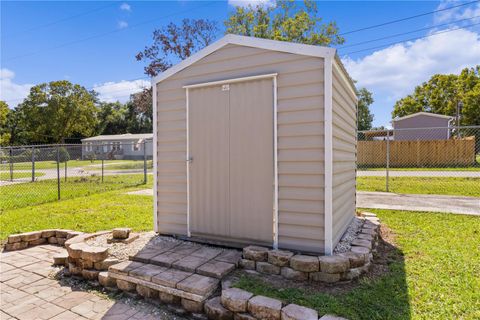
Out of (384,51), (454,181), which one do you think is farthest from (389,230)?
(384,51)

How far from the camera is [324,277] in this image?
8.83 feet

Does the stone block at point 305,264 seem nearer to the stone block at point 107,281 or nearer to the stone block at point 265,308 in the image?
the stone block at point 265,308

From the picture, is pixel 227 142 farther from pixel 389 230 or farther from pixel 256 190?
pixel 389 230

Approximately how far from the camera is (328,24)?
16.9m

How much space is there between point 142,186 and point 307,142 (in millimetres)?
7863

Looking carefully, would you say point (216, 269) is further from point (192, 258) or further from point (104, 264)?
point (104, 264)

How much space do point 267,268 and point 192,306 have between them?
784mm

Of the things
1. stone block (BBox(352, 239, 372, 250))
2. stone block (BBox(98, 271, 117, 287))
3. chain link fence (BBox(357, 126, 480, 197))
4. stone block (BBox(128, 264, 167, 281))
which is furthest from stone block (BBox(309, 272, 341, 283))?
chain link fence (BBox(357, 126, 480, 197))

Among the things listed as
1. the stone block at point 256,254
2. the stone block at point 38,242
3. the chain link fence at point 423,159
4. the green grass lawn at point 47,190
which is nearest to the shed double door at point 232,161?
the stone block at point 256,254

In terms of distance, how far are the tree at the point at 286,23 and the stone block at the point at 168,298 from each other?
15699mm

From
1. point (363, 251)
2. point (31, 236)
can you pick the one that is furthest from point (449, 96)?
point (31, 236)

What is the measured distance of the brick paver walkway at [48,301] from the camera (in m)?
2.50

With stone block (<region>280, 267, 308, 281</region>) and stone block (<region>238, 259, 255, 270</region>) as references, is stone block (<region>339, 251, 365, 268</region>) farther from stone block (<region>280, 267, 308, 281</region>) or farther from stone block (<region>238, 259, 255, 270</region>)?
stone block (<region>238, 259, 255, 270</region>)

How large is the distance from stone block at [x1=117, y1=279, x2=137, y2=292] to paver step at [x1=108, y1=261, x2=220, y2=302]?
0.03 meters
